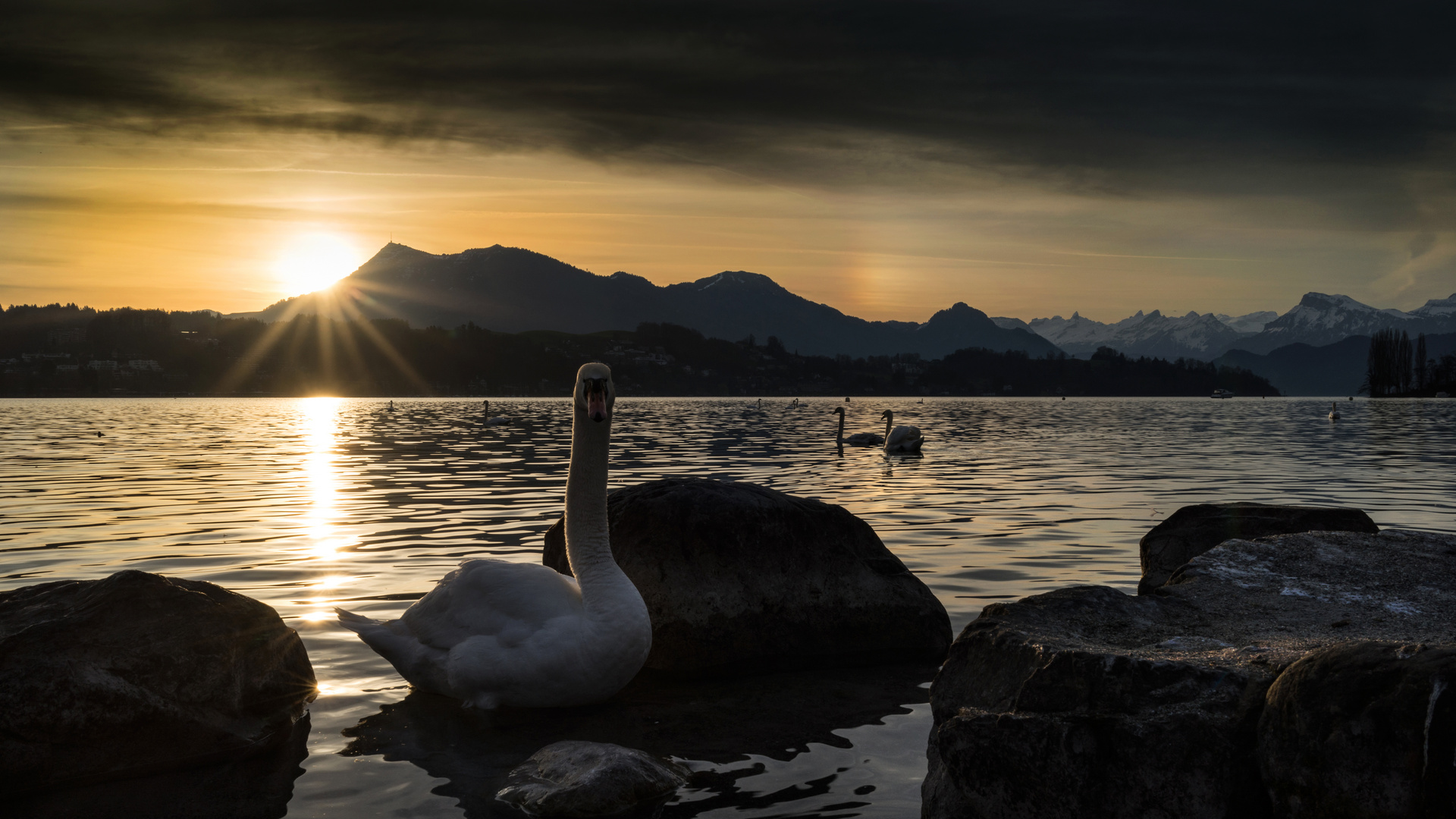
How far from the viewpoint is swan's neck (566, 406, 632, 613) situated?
7.26 m

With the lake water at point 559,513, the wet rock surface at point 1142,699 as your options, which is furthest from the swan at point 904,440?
the wet rock surface at point 1142,699

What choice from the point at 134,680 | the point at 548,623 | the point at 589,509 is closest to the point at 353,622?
the point at 134,680

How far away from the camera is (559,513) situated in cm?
1920

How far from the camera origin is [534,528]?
16984 millimetres

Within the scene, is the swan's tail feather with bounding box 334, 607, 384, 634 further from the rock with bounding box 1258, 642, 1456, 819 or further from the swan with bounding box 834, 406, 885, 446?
the swan with bounding box 834, 406, 885, 446

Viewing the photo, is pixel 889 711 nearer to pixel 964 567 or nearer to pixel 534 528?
pixel 964 567

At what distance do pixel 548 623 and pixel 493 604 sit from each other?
595 millimetres

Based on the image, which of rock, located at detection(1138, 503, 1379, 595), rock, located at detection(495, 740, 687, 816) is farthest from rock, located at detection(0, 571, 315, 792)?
rock, located at detection(1138, 503, 1379, 595)

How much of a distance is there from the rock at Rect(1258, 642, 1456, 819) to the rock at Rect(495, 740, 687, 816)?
339cm

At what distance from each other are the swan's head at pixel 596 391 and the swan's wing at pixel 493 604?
1.41 m

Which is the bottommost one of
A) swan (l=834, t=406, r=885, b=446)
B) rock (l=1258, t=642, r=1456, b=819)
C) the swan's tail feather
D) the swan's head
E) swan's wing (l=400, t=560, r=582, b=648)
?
swan (l=834, t=406, r=885, b=446)

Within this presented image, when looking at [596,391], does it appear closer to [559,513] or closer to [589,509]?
[589,509]

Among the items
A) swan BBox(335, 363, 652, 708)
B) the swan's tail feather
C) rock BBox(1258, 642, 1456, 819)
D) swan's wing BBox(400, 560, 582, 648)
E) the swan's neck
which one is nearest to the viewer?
rock BBox(1258, 642, 1456, 819)

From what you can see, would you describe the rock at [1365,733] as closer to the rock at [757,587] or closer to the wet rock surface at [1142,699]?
the wet rock surface at [1142,699]
